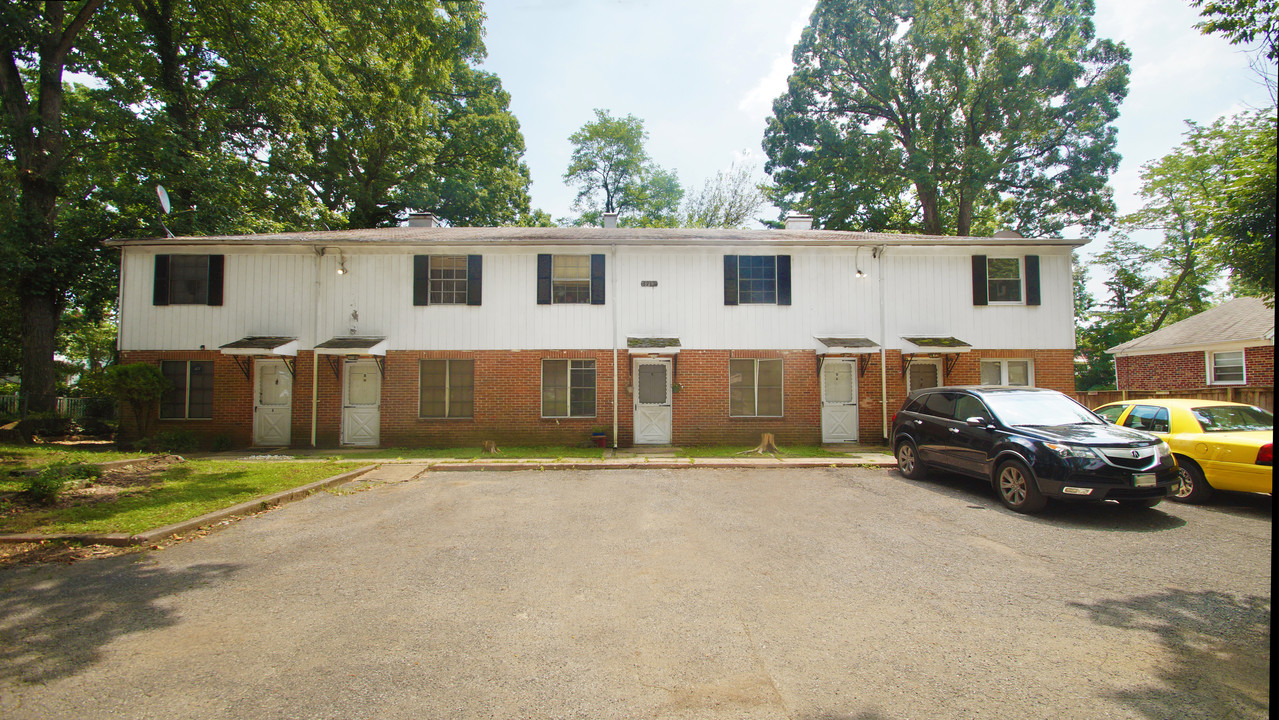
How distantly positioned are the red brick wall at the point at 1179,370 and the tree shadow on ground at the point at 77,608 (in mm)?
26535

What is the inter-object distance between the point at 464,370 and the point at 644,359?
15.3 feet

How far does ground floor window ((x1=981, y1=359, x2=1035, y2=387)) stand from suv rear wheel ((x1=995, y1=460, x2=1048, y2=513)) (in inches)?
322

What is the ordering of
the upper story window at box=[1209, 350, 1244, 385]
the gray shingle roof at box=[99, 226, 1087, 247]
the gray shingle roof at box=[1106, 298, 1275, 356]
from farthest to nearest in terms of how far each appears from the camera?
1. the upper story window at box=[1209, 350, 1244, 385]
2. the gray shingle roof at box=[1106, 298, 1275, 356]
3. the gray shingle roof at box=[99, 226, 1087, 247]

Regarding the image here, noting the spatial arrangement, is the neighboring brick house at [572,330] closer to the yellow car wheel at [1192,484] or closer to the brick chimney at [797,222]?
the brick chimney at [797,222]

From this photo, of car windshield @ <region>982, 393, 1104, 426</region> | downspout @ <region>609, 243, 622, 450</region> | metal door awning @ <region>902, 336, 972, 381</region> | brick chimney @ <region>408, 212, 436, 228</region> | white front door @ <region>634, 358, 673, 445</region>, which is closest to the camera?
car windshield @ <region>982, 393, 1104, 426</region>

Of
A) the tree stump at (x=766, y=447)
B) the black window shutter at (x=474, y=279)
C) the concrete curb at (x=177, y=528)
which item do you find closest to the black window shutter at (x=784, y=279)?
the tree stump at (x=766, y=447)

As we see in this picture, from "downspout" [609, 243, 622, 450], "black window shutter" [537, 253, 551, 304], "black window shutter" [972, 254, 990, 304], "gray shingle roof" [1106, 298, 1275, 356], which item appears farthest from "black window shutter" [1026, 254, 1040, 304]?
"black window shutter" [537, 253, 551, 304]

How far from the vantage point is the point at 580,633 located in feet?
12.1

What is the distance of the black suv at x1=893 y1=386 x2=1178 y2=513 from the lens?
660cm

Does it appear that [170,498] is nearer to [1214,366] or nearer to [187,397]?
[187,397]

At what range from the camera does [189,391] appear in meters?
13.9

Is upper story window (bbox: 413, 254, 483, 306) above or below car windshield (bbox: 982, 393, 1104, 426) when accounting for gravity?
above

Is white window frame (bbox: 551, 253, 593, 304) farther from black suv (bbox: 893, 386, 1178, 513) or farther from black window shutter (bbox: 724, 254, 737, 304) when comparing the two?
black suv (bbox: 893, 386, 1178, 513)

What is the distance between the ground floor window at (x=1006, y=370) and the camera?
→ 14.4 m
